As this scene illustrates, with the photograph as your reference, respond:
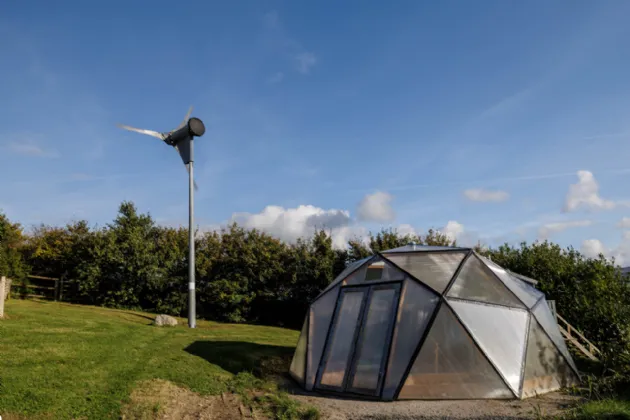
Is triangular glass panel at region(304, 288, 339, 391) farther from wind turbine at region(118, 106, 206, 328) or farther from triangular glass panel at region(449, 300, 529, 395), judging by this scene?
wind turbine at region(118, 106, 206, 328)

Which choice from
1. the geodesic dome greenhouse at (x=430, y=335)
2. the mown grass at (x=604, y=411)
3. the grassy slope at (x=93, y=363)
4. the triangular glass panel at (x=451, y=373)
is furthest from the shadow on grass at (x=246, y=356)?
the mown grass at (x=604, y=411)

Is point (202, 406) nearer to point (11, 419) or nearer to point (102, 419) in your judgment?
point (102, 419)

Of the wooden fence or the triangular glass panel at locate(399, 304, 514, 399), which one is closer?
the triangular glass panel at locate(399, 304, 514, 399)

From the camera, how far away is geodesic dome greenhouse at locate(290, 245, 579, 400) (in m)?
10.7

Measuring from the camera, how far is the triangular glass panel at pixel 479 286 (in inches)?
470

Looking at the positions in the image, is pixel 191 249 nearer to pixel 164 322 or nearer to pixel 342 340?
pixel 164 322

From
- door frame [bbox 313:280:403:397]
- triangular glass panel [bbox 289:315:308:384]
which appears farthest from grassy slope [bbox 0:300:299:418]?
door frame [bbox 313:280:403:397]

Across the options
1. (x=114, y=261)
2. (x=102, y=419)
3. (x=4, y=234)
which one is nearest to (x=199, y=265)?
(x=114, y=261)

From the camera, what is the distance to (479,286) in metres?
12.3

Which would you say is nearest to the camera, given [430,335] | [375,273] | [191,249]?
[430,335]

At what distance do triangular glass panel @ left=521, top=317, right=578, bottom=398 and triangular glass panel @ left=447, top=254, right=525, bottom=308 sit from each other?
937mm

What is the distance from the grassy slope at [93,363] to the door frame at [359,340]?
2768 millimetres

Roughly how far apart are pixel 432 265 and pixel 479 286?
1.35m

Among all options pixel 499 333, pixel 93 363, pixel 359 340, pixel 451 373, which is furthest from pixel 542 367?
pixel 93 363
